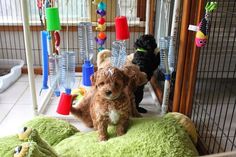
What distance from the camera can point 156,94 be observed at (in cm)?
211

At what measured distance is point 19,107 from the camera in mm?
1968

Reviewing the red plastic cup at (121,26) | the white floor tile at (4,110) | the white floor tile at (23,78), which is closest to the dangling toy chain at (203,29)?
the red plastic cup at (121,26)

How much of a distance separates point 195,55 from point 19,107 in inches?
50.7

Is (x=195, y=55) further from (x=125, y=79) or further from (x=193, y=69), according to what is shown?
(x=125, y=79)

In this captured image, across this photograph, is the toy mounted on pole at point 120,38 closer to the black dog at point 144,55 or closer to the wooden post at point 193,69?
the black dog at point 144,55

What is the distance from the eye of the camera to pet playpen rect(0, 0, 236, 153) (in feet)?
4.65

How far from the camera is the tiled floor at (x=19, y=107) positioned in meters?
1.74

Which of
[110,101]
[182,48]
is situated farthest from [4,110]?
[182,48]

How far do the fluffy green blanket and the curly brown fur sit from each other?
7cm

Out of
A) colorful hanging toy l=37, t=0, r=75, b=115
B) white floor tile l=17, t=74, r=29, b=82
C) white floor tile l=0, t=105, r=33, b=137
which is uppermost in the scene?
colorful hanging toy l=37, t=0, r=75, b=115

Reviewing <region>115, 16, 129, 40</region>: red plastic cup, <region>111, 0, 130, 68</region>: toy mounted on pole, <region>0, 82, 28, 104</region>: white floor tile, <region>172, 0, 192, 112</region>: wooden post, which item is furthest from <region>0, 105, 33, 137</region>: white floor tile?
<region>172, 0, 192, 112</region>: wooden post

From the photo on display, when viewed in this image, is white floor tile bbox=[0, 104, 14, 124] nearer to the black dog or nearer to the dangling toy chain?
the black dog

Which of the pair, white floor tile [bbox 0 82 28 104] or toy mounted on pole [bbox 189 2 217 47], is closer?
toy mounted on pole [bbox 189 2 217 47]

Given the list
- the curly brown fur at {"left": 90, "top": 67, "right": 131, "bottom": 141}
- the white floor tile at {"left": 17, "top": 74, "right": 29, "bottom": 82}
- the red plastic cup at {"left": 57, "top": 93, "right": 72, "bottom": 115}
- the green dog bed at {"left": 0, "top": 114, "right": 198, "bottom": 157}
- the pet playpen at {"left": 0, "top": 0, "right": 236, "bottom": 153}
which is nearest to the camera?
the green dog bed at {"left": 0, "top": 114, "right": 198, "bottom": 157}
